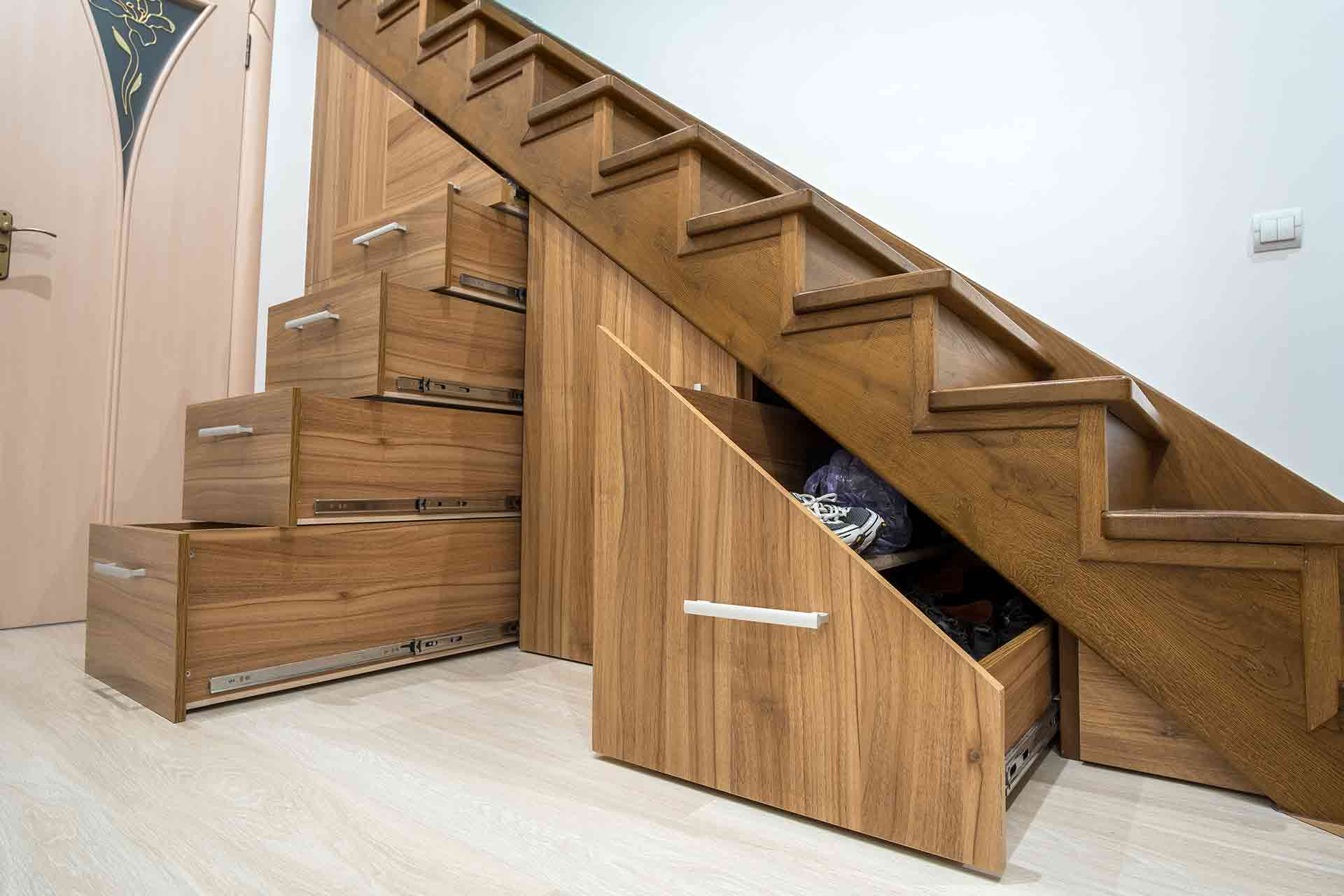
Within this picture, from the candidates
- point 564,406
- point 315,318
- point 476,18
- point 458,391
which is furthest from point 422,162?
point 564,406

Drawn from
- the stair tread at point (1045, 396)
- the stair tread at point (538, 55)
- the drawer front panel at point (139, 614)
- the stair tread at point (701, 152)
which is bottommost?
the drawer front panel at point (139, 614)

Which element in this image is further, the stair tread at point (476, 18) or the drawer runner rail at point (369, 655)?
the stair tread at point (476, 18)

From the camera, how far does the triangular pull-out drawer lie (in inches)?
27.7

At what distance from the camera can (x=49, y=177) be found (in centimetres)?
179

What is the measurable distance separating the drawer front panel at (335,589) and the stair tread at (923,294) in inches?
32.0

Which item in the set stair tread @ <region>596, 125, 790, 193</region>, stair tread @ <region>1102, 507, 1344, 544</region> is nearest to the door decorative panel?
stair tread @ <region>596, 125, 790, 193</region>

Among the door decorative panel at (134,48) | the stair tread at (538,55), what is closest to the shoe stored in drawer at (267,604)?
the stair tread at (538,55)

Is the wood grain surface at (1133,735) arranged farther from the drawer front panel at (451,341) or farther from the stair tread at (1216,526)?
the drawer front panel at (451,341)

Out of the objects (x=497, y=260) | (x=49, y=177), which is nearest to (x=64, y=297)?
(x=49, y=177)

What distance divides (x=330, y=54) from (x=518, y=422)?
130 cm

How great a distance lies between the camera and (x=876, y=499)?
115 centimetres

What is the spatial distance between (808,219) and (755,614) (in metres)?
0.60

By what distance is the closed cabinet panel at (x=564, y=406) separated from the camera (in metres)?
1.41

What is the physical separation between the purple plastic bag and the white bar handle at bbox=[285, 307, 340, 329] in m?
0.96
